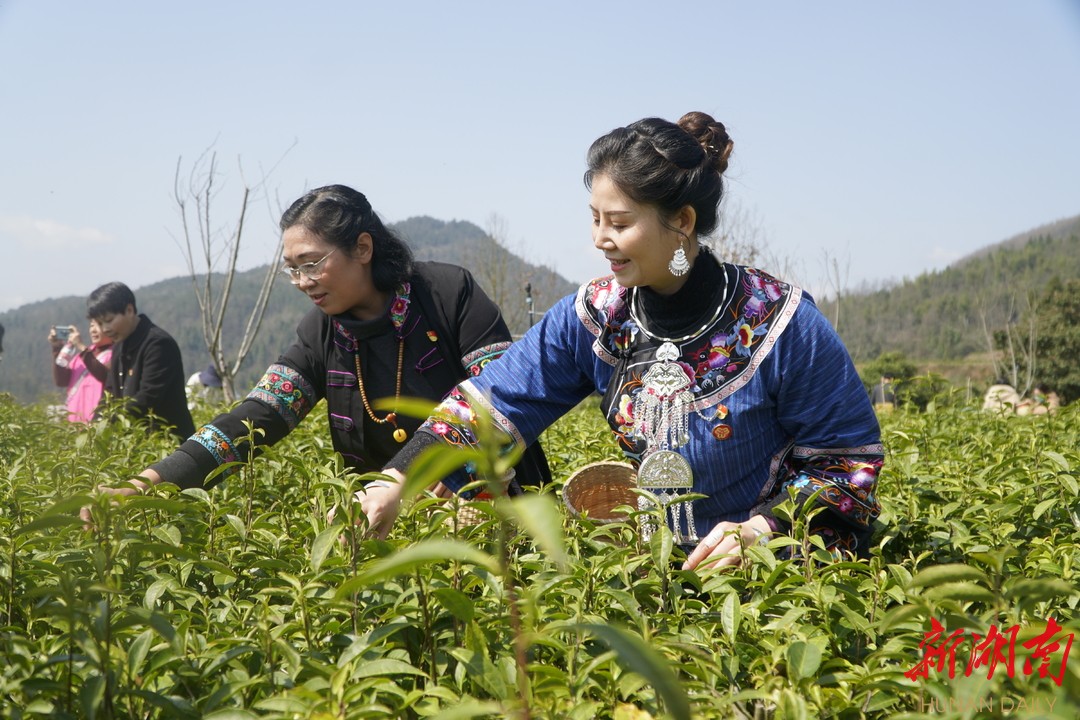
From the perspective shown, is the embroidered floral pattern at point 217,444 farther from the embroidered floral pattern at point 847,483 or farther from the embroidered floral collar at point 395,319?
the embroidered floral pattern at point 847,483

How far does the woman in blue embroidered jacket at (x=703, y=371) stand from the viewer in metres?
2.02

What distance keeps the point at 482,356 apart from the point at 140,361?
3106 mm

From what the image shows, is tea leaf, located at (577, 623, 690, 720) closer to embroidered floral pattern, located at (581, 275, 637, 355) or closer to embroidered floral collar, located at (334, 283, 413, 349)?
embroidered floral pattern, located at (581, 275, 637, 355)

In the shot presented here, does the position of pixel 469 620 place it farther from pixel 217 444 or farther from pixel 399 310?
pixel 399 310

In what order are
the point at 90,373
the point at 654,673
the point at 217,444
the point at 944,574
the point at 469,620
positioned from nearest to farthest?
the point at 654,673, the point at 944,574, the point at 469,620, the point at 217,444, the point at 90,373

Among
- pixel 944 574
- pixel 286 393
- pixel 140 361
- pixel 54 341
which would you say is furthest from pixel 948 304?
pixel 944 574

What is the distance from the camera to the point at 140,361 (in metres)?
5.11

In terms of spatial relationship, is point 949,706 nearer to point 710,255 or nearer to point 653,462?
point 653,462

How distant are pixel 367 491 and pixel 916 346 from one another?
2583 inches

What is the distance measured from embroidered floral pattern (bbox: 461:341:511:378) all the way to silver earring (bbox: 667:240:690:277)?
0.76 metres

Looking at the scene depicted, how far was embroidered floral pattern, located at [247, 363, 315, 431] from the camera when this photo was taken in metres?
2.71

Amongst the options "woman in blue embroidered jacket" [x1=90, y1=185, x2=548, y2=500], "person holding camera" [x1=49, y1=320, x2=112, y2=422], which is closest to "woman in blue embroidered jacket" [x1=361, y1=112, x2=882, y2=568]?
"woman in blue embroidered jacket" [x1=90, y1=185, x2=548, y2=500]

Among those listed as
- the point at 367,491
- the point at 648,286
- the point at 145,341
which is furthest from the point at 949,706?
the point at 145,341

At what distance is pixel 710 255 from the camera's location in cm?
222
